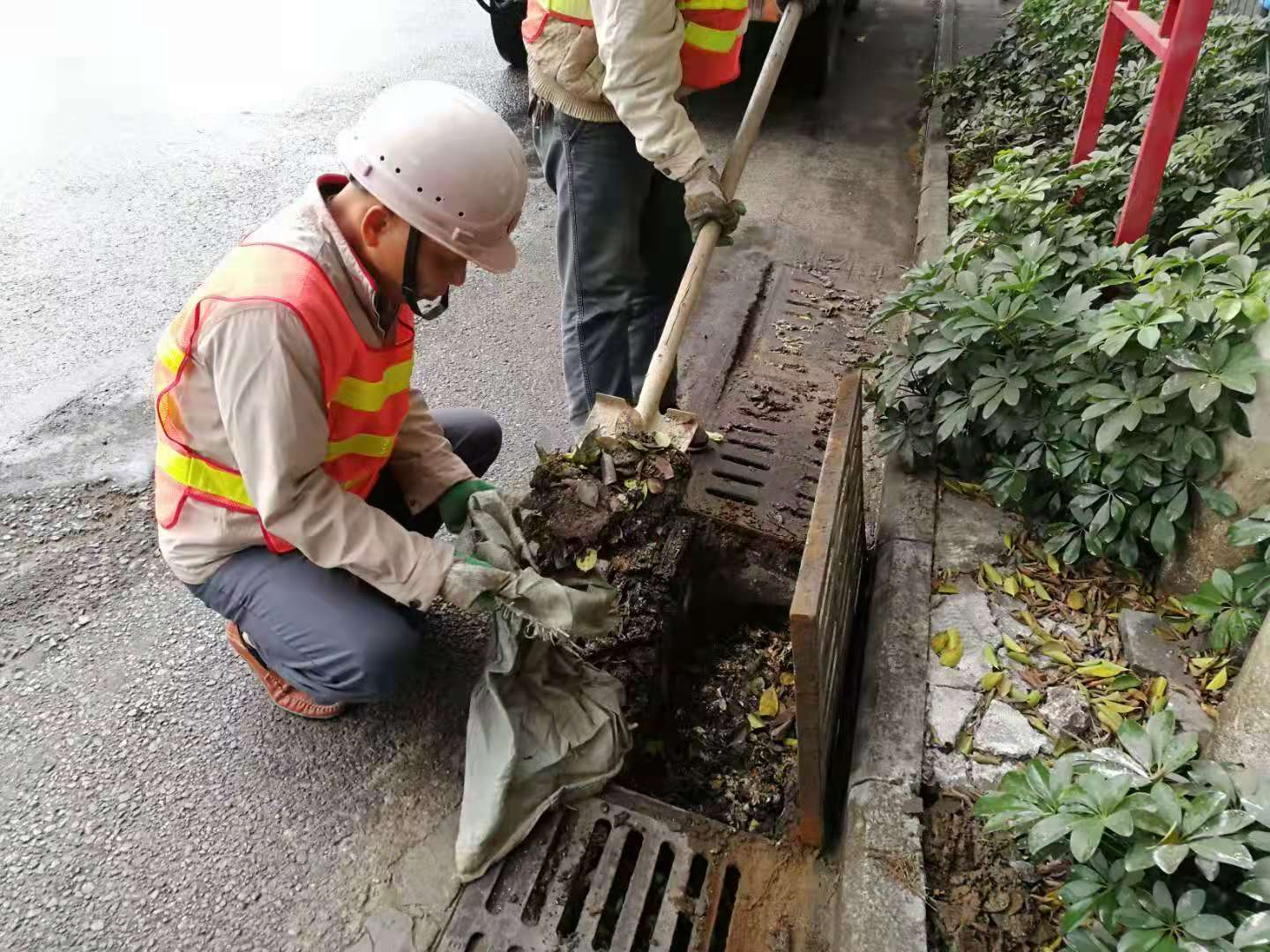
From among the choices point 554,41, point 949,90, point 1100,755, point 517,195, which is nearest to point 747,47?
point 949,90

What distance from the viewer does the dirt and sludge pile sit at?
234 centimetres

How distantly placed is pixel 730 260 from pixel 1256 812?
3624mm

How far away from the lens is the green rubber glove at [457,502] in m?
2.45

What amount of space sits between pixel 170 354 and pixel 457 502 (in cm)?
83

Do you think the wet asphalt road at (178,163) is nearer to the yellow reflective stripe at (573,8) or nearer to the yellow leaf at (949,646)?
the yellow reflective stripe at (573,8)

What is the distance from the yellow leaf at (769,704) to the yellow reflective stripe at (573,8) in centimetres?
201

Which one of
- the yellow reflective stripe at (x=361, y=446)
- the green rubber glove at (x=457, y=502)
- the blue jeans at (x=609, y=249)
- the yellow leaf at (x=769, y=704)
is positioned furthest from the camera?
the blue jeans at (x=609, y=249)

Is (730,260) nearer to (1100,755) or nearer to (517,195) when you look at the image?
(517,195)

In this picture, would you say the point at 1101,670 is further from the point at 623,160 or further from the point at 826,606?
the point at 623,160

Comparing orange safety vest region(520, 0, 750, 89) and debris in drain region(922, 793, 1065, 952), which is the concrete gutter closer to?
debris in drain region(922, 793, 1065, 952)

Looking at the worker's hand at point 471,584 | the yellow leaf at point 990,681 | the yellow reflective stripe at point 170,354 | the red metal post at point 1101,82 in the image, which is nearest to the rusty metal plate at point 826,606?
the yellow leaf at point 990,681

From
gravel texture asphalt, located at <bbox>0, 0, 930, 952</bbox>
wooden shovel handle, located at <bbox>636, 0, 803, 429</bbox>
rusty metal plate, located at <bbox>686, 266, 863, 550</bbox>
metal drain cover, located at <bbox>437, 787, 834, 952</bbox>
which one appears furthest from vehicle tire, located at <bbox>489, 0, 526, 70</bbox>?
metal drain cover, located at <bbox>437, 787, 834, 952</bbox>

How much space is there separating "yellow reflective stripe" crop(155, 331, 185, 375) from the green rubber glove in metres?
0.79

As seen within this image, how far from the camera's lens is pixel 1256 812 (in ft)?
4.66
